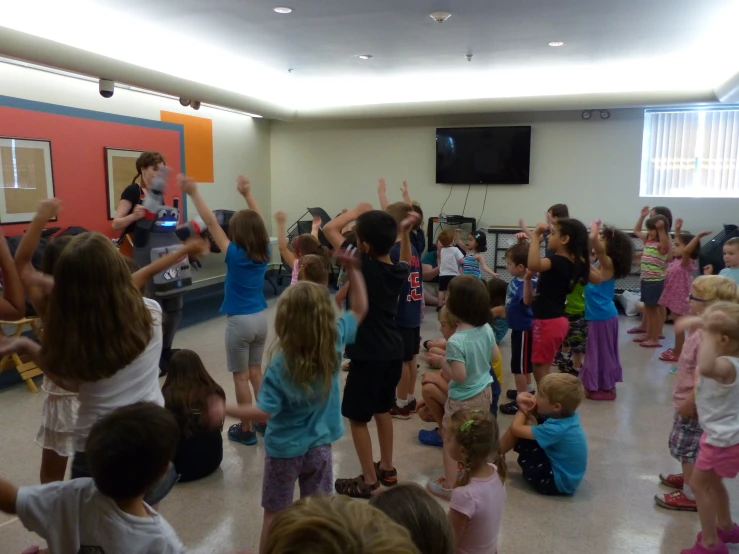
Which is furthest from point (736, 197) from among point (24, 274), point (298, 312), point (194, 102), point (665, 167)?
point (24, 274)

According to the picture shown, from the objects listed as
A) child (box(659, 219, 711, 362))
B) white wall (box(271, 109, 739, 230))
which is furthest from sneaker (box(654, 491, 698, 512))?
white wall (box(271, 109, 739, 230))

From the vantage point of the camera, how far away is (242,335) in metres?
3.22

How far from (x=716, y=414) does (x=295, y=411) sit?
1596 mm

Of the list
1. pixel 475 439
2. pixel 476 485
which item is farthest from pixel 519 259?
pixel 476 485

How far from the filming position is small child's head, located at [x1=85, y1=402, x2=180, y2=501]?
123 centimetres

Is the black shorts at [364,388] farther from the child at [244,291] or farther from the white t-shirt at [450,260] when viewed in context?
the white t-shirt at [450,260]

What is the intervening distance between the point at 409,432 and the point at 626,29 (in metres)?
4.04

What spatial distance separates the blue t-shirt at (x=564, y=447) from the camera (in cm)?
276

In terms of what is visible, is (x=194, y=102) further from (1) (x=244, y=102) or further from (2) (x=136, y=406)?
(2) (x=136, y=406)

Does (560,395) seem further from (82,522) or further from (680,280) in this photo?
(680,280)

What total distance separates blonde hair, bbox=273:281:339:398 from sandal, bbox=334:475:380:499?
103cm

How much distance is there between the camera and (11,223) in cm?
509

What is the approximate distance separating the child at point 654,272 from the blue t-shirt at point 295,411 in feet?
14.1

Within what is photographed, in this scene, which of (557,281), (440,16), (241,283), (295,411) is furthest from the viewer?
(440,16)
